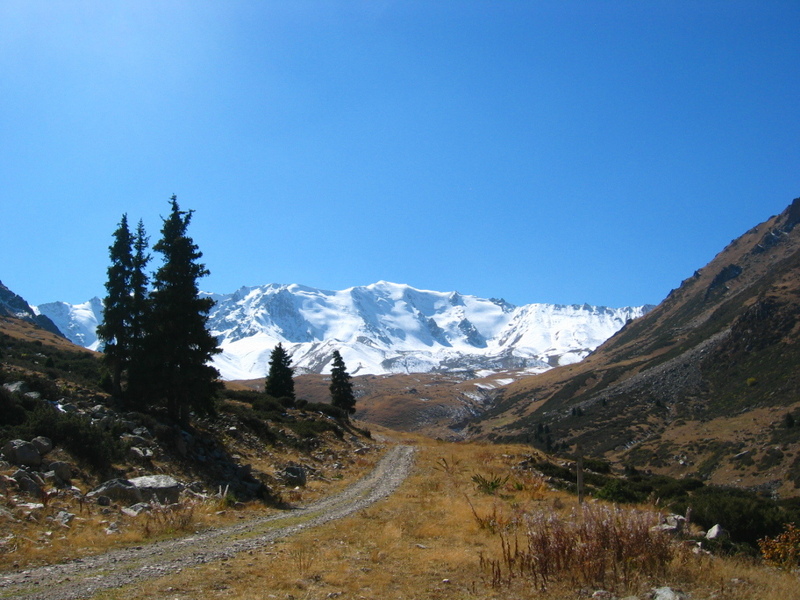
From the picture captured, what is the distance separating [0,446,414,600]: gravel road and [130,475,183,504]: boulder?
2603mm

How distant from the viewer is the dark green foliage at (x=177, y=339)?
24.1m

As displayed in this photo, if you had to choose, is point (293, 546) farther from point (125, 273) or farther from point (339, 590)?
point (125, 273)

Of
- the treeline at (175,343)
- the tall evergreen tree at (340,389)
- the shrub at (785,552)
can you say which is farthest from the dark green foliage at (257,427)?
the tall evergreen tree at (340,389)

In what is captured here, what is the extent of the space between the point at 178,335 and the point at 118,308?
10.5 metres

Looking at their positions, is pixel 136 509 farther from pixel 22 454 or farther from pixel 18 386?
pixel 18 386

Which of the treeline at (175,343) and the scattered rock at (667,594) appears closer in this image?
the scattered rock at (667,594)

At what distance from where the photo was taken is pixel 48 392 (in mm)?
21250

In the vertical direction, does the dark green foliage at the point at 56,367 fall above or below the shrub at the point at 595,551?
above

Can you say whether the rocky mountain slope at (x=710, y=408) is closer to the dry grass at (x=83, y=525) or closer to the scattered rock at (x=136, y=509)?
the dry grass at (x=83, y=525)

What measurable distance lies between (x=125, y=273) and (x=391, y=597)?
3097cm

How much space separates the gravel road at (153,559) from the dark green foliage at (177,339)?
9.60 meters

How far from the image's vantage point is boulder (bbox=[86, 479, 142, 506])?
14221 millimetres

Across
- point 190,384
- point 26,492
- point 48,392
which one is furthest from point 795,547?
point 48,392

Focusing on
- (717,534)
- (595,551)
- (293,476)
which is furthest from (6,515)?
(717,534)
